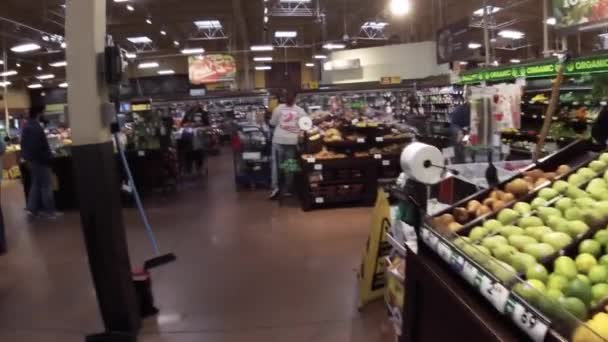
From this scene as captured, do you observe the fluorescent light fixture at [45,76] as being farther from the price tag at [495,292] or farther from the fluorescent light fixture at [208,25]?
the price tag at [495,292]

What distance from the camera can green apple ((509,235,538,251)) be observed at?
190 cm

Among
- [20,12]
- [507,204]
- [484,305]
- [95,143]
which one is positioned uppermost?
[20,12]

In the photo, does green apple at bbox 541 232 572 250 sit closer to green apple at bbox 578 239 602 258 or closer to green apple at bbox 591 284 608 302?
green apple at bbox 578 239 602 258

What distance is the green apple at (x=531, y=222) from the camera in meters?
2.05

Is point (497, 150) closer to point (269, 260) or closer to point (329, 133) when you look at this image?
point (269, 260)

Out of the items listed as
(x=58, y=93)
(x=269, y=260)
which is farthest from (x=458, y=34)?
(x=58, y=93)

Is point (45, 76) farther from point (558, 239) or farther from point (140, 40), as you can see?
point (558, 239)

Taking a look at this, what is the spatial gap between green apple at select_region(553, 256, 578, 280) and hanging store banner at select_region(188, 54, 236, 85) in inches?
628

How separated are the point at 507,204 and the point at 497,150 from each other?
1904 millimetres

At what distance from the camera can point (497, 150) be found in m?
4.09

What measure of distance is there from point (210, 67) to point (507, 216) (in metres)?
15.6

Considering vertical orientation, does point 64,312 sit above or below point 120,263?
below

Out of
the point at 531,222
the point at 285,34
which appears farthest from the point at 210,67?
the point at 531,222

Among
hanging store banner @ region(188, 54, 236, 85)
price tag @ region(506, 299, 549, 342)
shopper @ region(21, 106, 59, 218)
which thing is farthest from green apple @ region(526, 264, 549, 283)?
hanging store banner @ region(188, 54, 236, 85)
